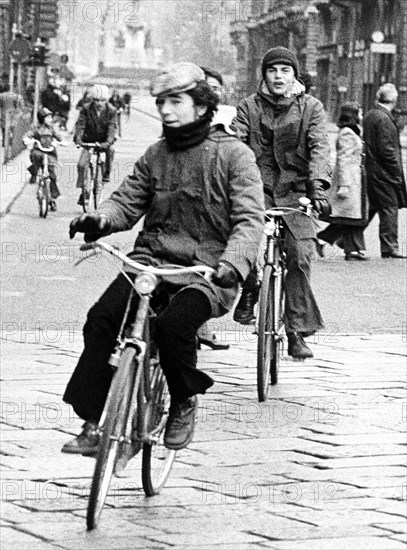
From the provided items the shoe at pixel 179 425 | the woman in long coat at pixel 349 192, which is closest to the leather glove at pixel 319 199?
the shoe at pixel 179 425

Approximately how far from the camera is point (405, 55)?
200 ft

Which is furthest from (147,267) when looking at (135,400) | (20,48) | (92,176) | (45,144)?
(20,48)

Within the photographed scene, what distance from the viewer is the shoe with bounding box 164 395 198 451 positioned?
661cm

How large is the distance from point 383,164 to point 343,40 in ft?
183

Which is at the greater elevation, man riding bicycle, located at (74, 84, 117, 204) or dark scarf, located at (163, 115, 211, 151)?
dark scarf, located at (163, 115, 211, 151)

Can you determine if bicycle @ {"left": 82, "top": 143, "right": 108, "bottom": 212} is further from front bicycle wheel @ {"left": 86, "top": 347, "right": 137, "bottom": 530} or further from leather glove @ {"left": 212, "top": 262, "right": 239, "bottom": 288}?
front bicycle wheel @ {"left": 86, "top": 347, "right": 137, "bottom": 530}

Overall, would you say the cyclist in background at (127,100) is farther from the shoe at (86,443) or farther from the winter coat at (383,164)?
the shoe at (86,443)

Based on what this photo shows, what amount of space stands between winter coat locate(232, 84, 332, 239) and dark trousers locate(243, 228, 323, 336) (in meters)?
0.26

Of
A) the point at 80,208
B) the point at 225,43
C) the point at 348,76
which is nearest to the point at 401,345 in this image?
the point at 80,208

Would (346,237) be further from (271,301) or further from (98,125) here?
(271,301)

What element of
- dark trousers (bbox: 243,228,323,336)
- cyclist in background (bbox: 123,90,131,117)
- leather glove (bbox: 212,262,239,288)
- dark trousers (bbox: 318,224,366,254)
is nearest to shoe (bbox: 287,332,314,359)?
dark trousers (bbox: 243,228,323,336)

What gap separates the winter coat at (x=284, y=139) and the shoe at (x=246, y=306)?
630mm

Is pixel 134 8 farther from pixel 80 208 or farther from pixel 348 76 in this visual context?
pixel 80 208

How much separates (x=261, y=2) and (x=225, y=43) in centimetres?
3561
